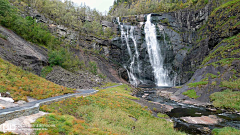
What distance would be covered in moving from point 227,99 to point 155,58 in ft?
135

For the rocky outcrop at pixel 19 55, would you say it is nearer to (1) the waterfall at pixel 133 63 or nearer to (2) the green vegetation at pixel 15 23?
(2) the green vegetation at pixel 15 23

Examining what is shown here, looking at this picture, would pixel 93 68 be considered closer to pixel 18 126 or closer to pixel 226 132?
pixel 18 126

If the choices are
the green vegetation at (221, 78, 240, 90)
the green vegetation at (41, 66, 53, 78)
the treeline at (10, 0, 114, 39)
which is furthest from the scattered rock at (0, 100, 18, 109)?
the treeline at (10, 0, 114, 39)

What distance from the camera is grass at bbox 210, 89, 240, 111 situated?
20.0 m

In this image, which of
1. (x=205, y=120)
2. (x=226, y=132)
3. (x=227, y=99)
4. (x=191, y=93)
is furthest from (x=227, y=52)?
(x=226, y=132)

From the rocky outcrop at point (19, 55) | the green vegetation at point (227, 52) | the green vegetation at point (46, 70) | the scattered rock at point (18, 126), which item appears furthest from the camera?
the green vegetation at point (46, 70)

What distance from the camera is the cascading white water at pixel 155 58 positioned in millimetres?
58781

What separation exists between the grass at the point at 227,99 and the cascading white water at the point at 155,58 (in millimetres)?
34958

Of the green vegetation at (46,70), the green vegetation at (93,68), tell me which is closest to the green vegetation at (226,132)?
the green vegetation at (46,70)

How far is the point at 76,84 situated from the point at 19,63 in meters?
12.0

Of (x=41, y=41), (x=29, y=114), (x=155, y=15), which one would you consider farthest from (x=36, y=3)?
(x=29, y=114)

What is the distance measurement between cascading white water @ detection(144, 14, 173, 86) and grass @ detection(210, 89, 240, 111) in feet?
115

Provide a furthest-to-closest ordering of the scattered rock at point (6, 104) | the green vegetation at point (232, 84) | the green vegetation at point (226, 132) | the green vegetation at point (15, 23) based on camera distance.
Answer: the green vegetation at point (15, 23) < the green vegetation at point (232, 84) < the green vegetation at point (226, 132) < the scattered rock at point (6, 104)

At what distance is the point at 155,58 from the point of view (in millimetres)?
61375
